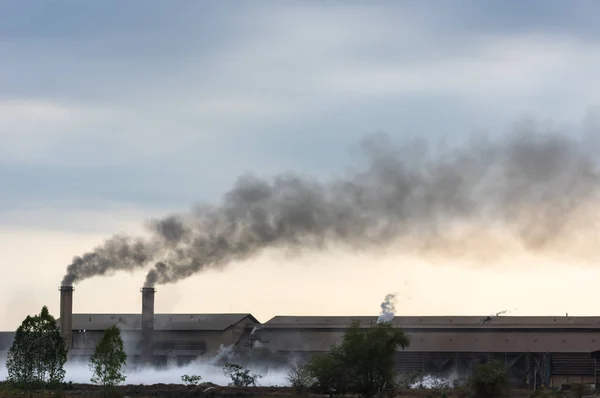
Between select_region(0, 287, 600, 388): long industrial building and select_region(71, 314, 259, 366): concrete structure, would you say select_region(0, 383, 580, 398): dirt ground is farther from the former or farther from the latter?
select_region(71, 314, 259, 366): concrete structure

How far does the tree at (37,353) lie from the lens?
114 meters

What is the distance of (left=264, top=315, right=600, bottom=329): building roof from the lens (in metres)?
153

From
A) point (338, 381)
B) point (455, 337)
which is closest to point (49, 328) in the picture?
point (338, 381)

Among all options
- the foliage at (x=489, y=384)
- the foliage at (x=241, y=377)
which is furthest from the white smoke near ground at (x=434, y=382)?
the foliage at (x=489, y=384)

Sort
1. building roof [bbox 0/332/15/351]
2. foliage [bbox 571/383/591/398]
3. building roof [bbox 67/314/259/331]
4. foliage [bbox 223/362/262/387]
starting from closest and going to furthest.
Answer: foliage [bbox 571/383/591/398] < foliage [bbox 223/362/262/387] < building roof [bbox 67/314/259/331] < building roof [bbox 0/332/15/351]

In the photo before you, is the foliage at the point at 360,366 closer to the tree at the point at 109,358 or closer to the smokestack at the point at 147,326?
the tree at the point at 109,358

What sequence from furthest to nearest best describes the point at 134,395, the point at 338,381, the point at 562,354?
the point at 562,354
the point at 134,395
the point at 338,381

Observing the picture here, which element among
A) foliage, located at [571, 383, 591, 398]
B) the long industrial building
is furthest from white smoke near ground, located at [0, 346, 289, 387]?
foliage, located at [571, 383, 591, 398]

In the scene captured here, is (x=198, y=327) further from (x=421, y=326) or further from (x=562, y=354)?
(x=562, y=354)

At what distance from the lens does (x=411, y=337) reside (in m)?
150

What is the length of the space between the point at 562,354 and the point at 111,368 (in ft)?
191

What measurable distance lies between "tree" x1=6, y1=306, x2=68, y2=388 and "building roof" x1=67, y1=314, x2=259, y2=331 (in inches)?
2161

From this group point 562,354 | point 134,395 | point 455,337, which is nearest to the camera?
point 134,395

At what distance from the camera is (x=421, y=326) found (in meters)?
158
